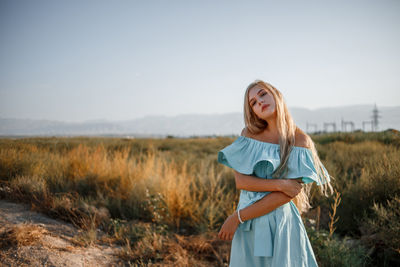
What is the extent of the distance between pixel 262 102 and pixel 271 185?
57 cm

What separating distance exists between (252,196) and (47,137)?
15.2 ft

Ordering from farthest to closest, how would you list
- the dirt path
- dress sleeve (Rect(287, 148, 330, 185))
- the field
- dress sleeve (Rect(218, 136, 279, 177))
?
the field → the dirt path → dress sleeve (Rect(218, 136, 279, 177)) → dress sleeve (Rect(287, 148, 330, 185))

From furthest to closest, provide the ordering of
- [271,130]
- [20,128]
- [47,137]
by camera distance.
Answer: [47,137] → [20,128] → [271,130]

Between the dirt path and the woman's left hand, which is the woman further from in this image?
the dirt path

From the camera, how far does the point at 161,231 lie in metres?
3.37

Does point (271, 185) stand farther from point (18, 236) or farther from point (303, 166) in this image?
point (18, 236)

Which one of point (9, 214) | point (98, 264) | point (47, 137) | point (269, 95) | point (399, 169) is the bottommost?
point (98, 264)

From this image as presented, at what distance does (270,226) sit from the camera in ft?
5.27

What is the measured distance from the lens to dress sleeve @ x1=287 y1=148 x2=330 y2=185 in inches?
59.2

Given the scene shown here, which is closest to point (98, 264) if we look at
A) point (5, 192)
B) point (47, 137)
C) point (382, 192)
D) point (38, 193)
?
point (38, 193)

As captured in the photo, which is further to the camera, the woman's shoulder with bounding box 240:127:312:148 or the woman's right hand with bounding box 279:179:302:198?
the woman's shoulder with bounding box 240:127:312:148

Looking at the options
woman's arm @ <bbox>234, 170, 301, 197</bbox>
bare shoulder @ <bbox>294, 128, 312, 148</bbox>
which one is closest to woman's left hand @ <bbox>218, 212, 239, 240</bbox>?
woman's arm @ <bbox>234, 170, 301, 197</bbox>

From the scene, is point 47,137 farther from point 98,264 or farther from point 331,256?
point 331,256

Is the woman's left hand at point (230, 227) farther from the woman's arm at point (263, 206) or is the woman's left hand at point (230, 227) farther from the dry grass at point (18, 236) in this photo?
the dry grass at point (18, 236)
